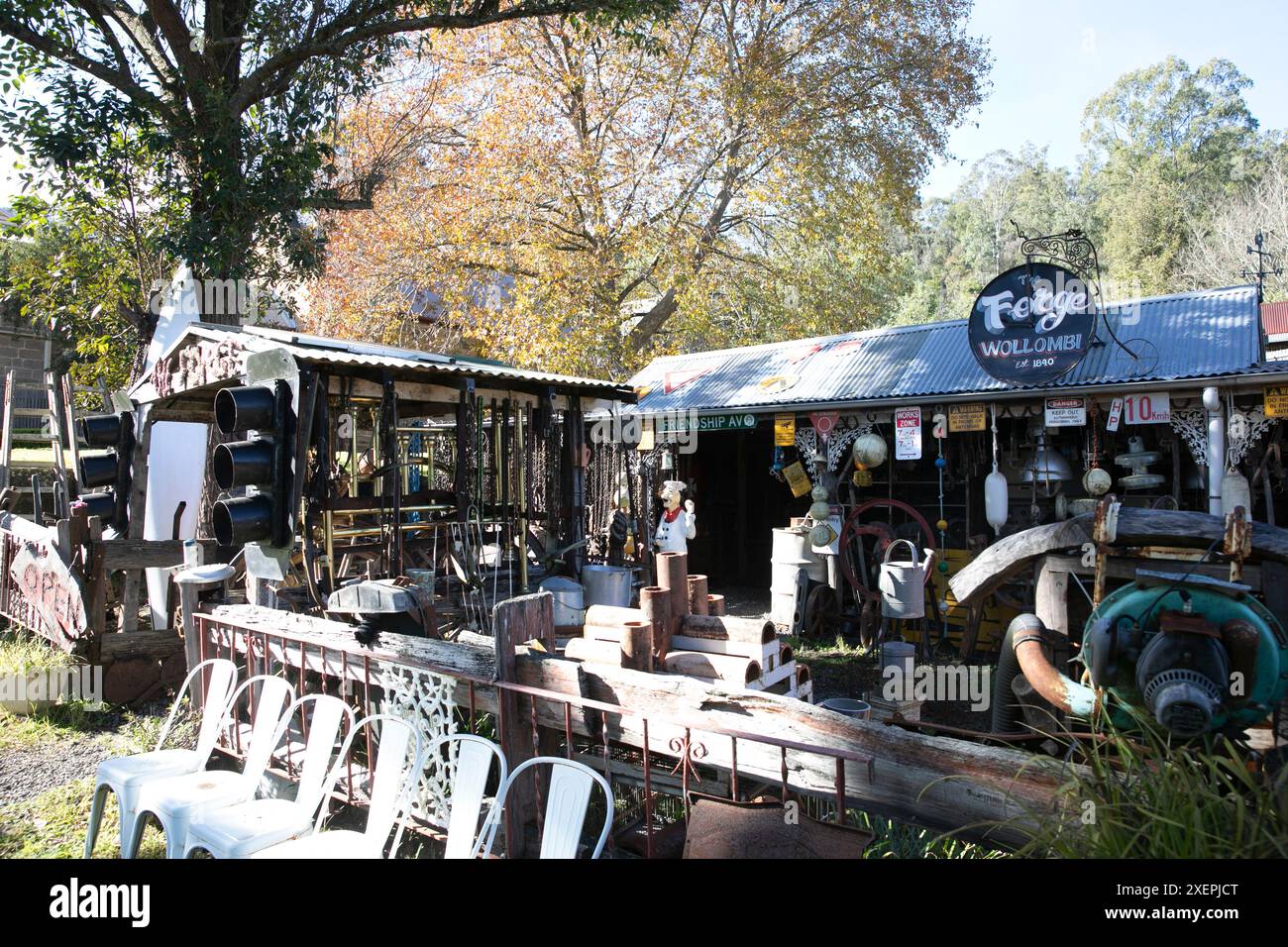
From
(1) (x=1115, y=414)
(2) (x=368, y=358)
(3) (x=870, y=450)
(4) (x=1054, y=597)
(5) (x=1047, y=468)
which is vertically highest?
(2) (x=368, y=358)

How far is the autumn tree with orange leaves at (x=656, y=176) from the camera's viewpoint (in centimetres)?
1661

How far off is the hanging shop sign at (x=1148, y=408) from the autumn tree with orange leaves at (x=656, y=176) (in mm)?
9622

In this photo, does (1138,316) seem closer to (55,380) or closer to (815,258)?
(815,258)

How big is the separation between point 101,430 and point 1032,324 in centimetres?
953

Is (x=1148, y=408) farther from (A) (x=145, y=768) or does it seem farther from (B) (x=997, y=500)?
(A) (x=145, y=768)

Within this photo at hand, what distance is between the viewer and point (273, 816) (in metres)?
3.47

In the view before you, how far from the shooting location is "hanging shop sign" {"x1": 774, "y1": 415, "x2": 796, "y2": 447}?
33.3 feet

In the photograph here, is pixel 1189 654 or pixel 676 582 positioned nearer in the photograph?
pixel 1189 654

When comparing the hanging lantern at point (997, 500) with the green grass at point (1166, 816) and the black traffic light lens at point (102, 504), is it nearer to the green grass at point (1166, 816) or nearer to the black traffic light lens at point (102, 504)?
the green grass at point (1166, 816)

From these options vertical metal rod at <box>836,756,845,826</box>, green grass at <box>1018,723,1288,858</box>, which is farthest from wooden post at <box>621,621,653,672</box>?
green grass at <box>1018,723,1288,858</box>

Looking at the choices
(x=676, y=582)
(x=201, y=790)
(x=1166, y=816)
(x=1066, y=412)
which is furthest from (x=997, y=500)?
(x=201, y=790)

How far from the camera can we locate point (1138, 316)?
9.20 metres

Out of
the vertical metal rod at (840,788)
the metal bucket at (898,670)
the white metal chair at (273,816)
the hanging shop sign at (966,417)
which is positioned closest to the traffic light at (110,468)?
the white metal chair at (273,816)
